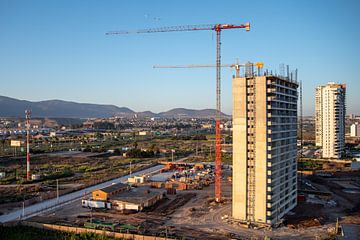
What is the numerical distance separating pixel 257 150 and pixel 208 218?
4.90m

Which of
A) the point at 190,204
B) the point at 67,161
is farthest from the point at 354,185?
the point at 67,161

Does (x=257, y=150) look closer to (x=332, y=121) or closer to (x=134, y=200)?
(x=134, y=200)

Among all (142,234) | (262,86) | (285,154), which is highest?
(262,86)

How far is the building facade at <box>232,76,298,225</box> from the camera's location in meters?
19.8

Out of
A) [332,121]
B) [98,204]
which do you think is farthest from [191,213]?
[332,121]

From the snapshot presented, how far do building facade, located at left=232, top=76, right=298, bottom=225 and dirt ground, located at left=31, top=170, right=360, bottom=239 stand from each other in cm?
108

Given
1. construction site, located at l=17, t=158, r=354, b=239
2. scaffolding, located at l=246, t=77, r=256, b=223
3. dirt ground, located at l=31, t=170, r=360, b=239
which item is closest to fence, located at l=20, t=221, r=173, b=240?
construction site, located at l=17, t=158, r=354, b=239

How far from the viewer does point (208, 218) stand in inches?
832

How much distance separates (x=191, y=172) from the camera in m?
37.5

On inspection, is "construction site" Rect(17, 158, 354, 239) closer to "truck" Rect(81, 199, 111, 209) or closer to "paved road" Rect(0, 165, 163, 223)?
"truck" Rect(81, 199, 111, 209)

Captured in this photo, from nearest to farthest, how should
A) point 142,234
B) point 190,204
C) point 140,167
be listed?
point 142,234 < point 190,204 < point 140,167

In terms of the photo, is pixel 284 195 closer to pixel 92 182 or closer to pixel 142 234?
pixel 142 234

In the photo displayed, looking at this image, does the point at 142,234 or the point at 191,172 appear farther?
the point at 191,172

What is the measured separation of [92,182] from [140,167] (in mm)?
10484
